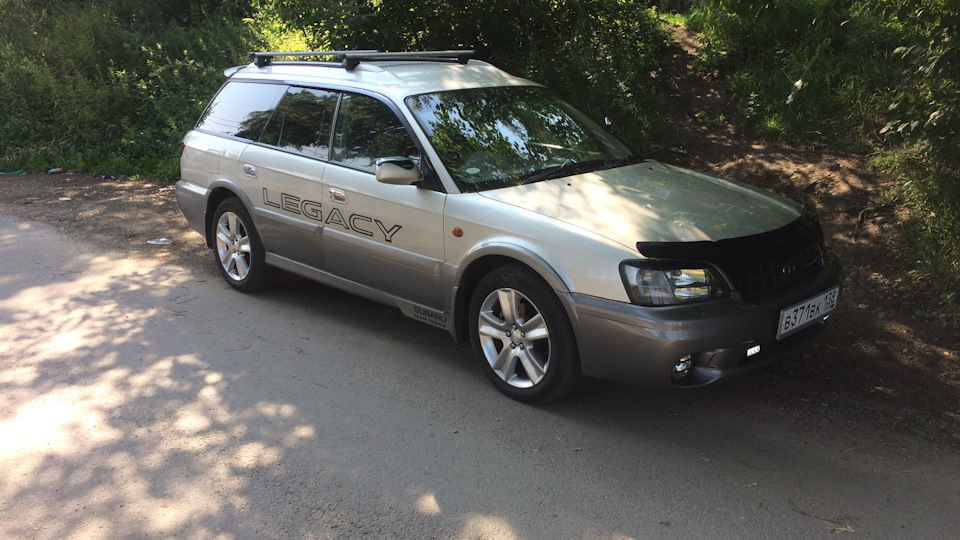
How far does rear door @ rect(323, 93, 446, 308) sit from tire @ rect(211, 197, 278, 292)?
3.24 feet

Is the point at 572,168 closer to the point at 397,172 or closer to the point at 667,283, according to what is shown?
the point at 397,172

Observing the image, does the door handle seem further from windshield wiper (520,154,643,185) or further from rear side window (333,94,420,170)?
windshield wiper (520,154,643,185)

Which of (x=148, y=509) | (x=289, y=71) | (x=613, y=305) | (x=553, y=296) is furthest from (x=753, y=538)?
(x=289, y=71)

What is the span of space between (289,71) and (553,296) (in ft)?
10.5

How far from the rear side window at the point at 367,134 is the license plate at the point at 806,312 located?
2.35 m

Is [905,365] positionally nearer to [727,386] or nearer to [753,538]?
[727,386]

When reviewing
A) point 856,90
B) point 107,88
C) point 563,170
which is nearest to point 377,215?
point 563,170

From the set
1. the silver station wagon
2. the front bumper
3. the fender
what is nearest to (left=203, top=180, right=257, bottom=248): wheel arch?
the silver station wagon

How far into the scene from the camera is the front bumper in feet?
13.3

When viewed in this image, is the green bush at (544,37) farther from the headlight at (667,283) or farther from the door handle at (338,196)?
the headlight at (667,283)

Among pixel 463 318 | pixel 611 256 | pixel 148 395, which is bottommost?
pixel 148 395

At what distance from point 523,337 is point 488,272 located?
1.48 ft

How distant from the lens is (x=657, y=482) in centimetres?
394

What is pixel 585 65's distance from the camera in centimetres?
955
